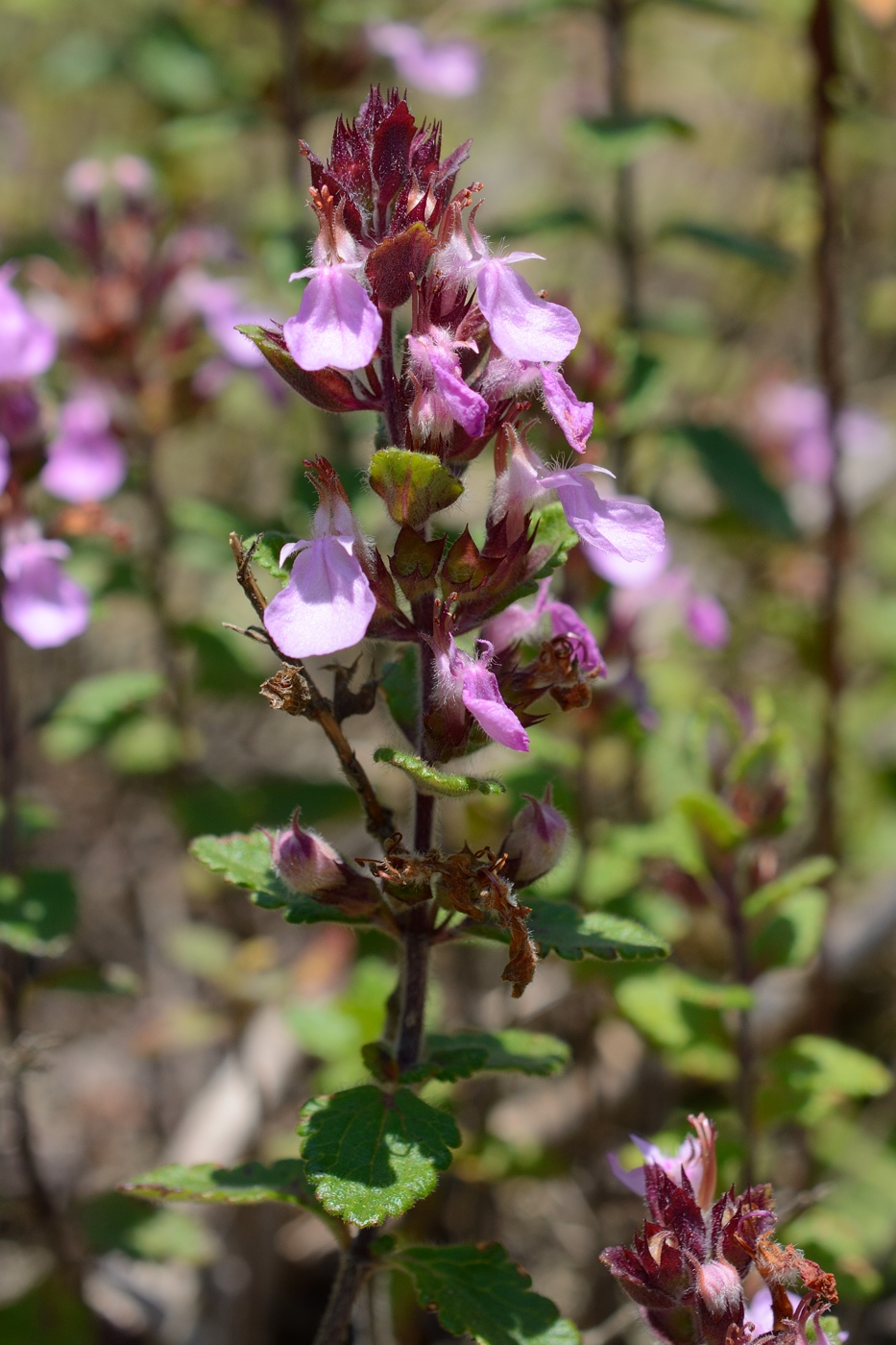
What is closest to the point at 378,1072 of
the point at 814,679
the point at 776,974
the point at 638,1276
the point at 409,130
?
the point at 638,1276

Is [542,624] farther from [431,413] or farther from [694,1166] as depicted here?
[694,1166]

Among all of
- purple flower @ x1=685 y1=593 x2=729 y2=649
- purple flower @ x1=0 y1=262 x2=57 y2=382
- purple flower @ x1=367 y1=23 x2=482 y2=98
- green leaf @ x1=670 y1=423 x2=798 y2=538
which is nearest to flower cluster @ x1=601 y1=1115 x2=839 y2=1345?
purple flower @ x1=685 y1=593 x2=729 y2=649

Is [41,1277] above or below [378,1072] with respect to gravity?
below

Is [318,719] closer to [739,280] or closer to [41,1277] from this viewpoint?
[41,1277]

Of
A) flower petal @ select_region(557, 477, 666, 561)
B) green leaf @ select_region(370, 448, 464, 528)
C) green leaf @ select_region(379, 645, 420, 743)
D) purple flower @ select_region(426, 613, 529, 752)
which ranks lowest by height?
green leaf @ select_region(379, 645, 420, 743)

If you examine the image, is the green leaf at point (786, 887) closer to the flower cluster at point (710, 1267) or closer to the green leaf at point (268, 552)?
the flower cluster at point (710, 1267)

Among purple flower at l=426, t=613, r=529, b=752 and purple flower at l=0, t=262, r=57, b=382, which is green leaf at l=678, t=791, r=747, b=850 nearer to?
purple flower at l=426, t=613, r=529, b=752
